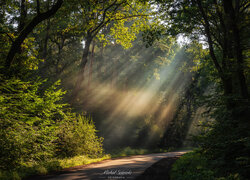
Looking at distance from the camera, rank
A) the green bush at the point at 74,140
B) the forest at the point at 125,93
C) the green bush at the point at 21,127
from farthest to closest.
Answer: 1. the green bush at the point at 74,140
2. the forest at the point at 125,93
3. the green bush at the point at 21,127

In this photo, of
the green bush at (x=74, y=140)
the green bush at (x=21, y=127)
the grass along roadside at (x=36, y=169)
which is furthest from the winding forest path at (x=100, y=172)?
the green bush at (x=74, y=140)

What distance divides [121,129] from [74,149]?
14.4 m

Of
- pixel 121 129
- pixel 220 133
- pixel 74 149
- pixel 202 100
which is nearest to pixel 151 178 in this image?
pixel 220 133

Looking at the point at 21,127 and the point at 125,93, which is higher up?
the point at 125,93

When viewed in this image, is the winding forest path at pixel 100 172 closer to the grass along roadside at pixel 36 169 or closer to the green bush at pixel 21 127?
the grass along roadside at pixel 36 169

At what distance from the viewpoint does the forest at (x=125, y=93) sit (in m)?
6.71

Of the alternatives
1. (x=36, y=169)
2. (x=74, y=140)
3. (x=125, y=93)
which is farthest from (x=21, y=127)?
(x=125, y=93)

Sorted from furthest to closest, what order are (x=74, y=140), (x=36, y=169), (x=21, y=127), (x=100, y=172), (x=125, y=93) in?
(x=125, y=93)
(x=74, y=140)
(x=100, y=172)
(x=36, y=169)
(x=21, y=127)

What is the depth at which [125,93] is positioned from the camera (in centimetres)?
3559

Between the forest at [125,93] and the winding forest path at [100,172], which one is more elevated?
the forest at [125,93]

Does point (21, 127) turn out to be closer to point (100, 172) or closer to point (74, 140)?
point (100, 172)

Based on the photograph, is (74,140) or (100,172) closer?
(100,172)

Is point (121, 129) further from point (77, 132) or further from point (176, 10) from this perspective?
point (176, 10)

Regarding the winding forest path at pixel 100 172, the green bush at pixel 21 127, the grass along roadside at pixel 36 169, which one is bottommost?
the winding forest path at pixel 100 172
